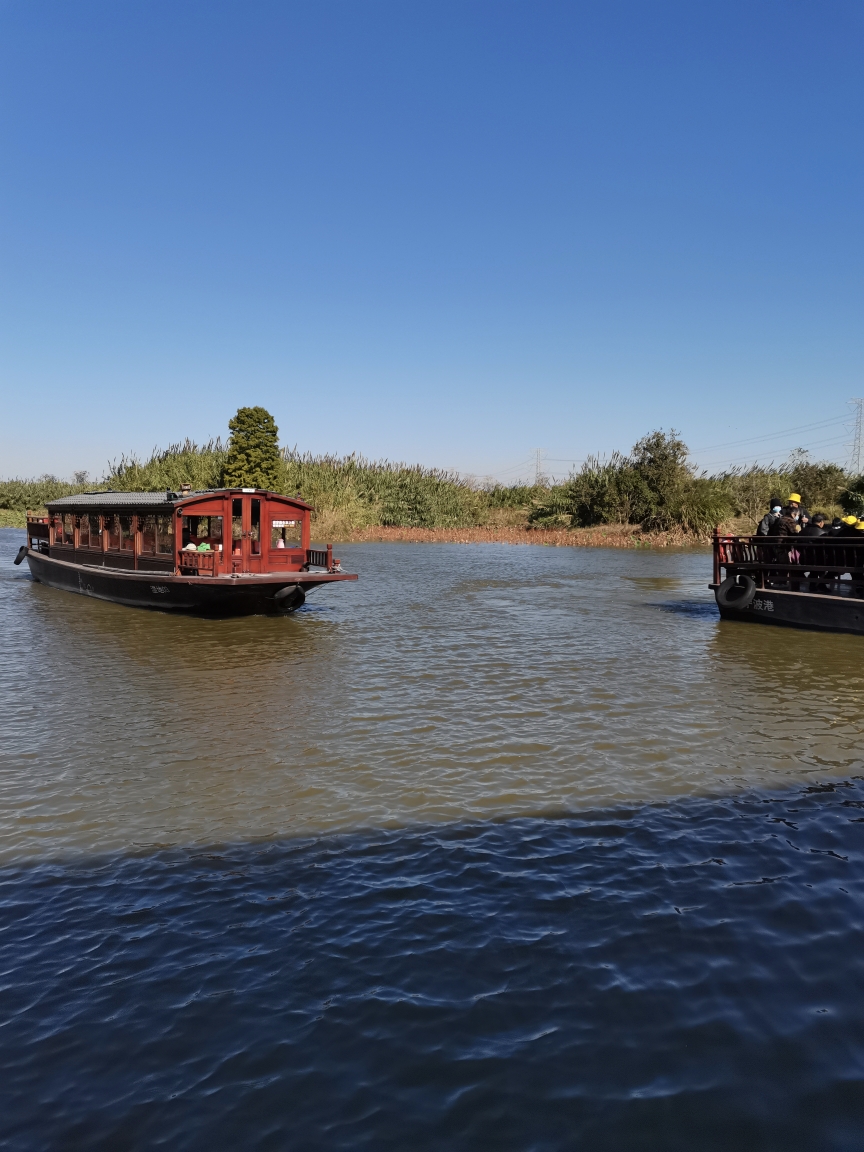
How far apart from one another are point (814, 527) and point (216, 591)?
46.3 feet

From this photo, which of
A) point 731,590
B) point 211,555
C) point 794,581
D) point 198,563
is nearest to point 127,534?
point 198,563

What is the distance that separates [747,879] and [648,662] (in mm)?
9646

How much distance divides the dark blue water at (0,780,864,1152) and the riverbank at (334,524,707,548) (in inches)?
1847

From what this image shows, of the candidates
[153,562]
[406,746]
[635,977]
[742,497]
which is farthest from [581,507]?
[635,977]

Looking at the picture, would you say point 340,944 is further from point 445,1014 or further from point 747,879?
point 747,879

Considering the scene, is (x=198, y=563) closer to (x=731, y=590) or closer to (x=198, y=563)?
(x=198, y=563)

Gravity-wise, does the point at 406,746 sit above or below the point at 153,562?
below

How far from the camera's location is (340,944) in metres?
5.56

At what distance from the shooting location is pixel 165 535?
2147 centimetres

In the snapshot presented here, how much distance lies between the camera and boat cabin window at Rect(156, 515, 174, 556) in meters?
21.2

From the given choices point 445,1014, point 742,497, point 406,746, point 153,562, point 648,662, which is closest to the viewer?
point 445,1014

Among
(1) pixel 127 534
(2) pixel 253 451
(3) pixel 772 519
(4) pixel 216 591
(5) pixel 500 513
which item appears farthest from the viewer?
(5) pixel 500 513

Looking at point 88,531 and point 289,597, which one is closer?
point 289,597

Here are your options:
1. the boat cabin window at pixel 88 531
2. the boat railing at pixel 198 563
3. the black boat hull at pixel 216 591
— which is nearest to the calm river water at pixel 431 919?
the black boat hull at pixel 216 591
